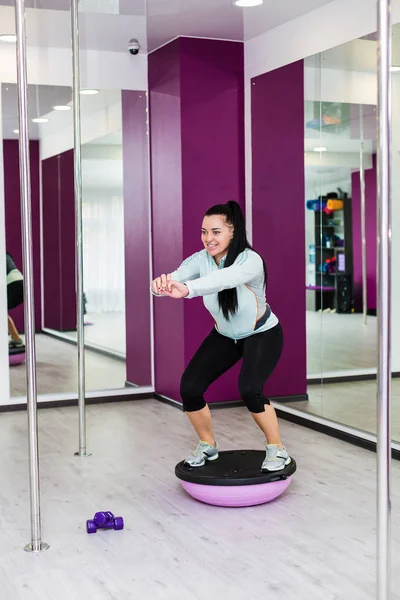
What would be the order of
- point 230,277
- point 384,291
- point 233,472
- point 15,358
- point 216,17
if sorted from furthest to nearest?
point 15,358
point 216,17
point 233,472
point 230,277
point 384,291

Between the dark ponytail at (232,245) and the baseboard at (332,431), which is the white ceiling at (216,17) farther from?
the baseboard at (332,431)

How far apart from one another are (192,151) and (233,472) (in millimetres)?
2788

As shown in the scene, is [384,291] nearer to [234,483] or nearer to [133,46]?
[234,483]

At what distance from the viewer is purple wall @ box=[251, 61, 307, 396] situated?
569cm

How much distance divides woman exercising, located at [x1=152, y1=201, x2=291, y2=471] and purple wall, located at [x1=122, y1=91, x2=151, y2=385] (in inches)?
89.4

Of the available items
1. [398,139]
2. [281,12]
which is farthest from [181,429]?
[281,12]

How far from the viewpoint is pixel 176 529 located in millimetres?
3557

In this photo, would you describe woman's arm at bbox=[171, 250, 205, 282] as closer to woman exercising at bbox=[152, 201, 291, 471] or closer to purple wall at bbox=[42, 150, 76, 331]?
woman exercising at bbox=[152, 201, 291, 471]

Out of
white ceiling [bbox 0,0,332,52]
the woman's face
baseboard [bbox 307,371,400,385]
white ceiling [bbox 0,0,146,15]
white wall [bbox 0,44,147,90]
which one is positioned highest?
white ceiling [bbox 0,0,146,15]

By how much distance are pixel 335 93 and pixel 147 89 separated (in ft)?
5.67

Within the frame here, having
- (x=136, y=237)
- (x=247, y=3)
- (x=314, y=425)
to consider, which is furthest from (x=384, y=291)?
(x=136, y=237)

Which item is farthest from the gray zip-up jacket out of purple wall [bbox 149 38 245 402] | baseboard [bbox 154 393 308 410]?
purple wall [bbox 149 38 245 402]

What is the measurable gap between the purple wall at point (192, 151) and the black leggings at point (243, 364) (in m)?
1.90

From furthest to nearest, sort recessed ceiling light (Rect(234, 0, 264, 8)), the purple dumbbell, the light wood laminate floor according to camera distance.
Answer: recessed ceiling light (Rect(234, 0, 264, 8)) < the purple dumbbell < the light wood laminate floor
